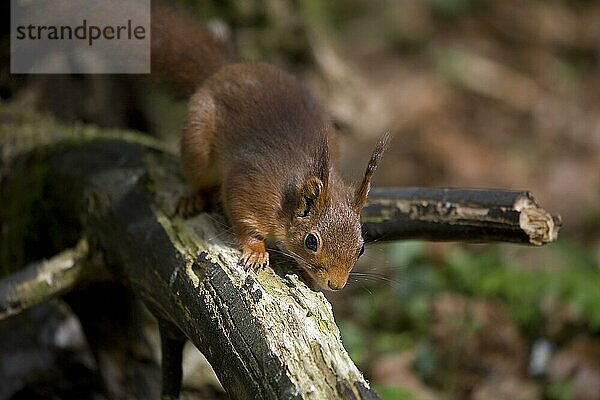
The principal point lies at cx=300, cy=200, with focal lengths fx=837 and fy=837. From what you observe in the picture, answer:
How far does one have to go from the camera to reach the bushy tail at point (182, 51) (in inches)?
159

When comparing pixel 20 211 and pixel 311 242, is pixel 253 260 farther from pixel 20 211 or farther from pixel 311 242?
pixel 20 211

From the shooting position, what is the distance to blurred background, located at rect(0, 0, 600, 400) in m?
4.67

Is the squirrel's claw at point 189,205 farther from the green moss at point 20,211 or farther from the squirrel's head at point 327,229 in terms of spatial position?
the green moss at point 20,211

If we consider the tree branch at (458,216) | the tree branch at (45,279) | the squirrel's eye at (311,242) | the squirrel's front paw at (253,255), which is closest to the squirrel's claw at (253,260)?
the squirrel's front paw at (253,255)

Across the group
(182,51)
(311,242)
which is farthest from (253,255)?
(182,51)

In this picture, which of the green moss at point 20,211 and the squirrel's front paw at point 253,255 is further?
the green moss at point 20,211

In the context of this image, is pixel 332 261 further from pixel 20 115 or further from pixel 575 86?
pixel 575 86

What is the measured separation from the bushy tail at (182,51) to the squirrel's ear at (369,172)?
46.0 inches

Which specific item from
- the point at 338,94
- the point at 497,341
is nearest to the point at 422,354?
the point at 497,341

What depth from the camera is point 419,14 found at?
944 centimetres

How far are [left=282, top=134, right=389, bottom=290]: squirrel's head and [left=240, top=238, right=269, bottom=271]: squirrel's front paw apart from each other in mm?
159

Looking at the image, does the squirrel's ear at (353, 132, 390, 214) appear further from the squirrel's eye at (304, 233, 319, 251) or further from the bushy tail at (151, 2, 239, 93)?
the bushy tail at (151, 2, 239, 93)

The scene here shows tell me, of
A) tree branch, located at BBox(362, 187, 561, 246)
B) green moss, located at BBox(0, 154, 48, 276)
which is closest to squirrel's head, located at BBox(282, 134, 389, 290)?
tree branch, located at BBox(362, 187, 561, 246)

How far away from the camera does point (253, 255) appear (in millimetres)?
3139
